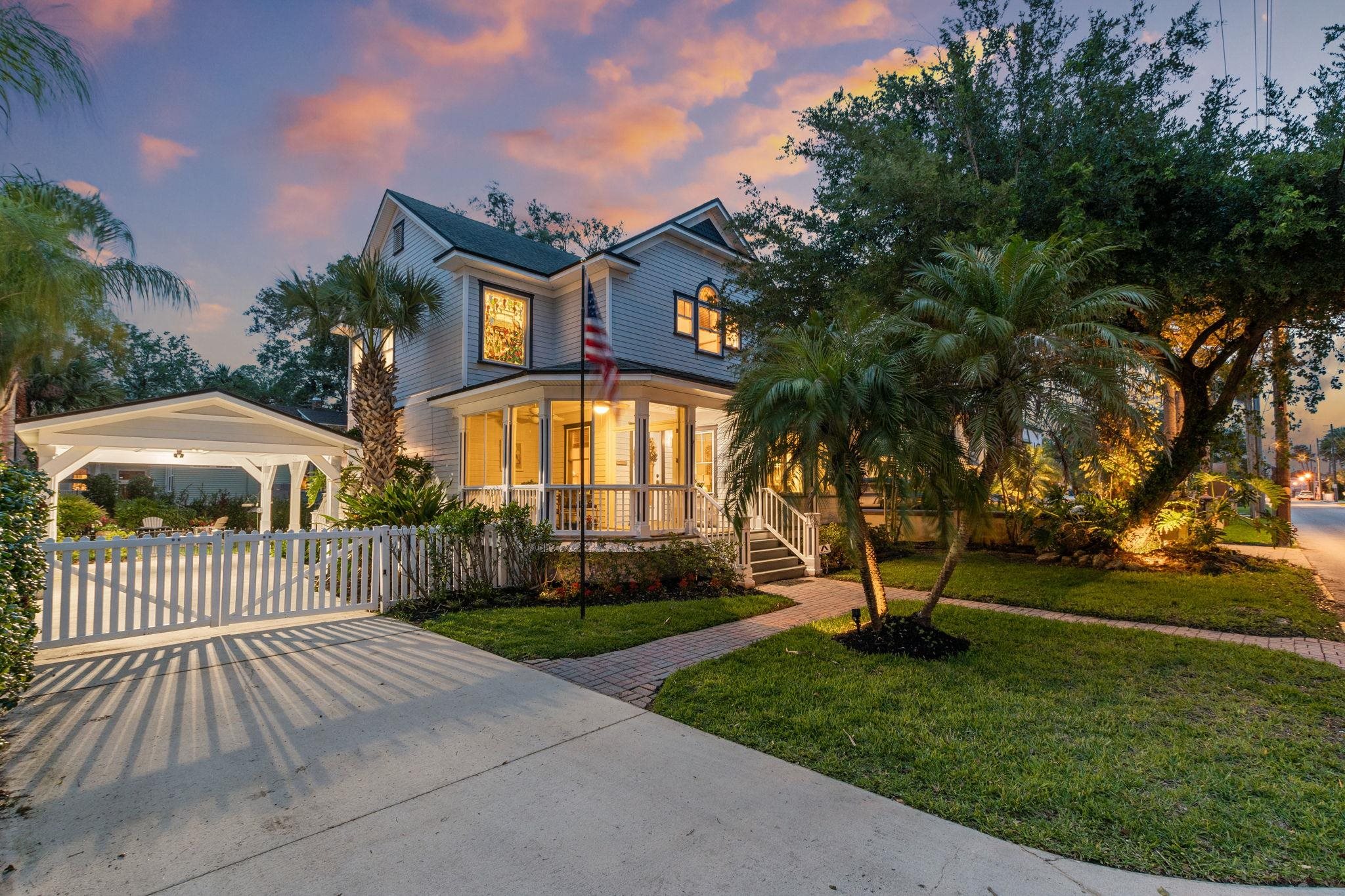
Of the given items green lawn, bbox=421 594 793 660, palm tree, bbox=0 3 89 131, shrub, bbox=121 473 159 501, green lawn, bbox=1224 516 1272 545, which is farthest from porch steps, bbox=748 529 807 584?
shrub, bbox=121 473 159 501

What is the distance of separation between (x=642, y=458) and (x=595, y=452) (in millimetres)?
3745

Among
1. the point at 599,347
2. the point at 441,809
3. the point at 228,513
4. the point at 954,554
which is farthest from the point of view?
the point at 228,513

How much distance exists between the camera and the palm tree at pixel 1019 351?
17.4ft

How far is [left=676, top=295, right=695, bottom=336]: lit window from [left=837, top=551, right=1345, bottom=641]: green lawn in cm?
724

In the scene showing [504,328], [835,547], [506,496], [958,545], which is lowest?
[835,547]

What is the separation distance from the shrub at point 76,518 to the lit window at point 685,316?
13822mm

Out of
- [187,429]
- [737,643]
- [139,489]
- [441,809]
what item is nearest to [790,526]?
[737,643]

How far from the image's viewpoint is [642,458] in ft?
34.6

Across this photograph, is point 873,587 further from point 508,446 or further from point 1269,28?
point 1269,28

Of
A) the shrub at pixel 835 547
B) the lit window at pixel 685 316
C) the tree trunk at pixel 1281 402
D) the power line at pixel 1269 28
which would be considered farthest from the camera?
the lit window at pixel 685 316

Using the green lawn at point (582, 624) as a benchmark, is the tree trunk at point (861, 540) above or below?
above

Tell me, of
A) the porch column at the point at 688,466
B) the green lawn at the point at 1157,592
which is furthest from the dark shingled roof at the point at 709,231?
the green lawn at the point at 1157,592

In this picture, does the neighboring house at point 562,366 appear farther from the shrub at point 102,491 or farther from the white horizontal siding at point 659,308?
the shrub at point 102,491

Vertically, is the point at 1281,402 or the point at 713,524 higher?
the point at 1281,402
